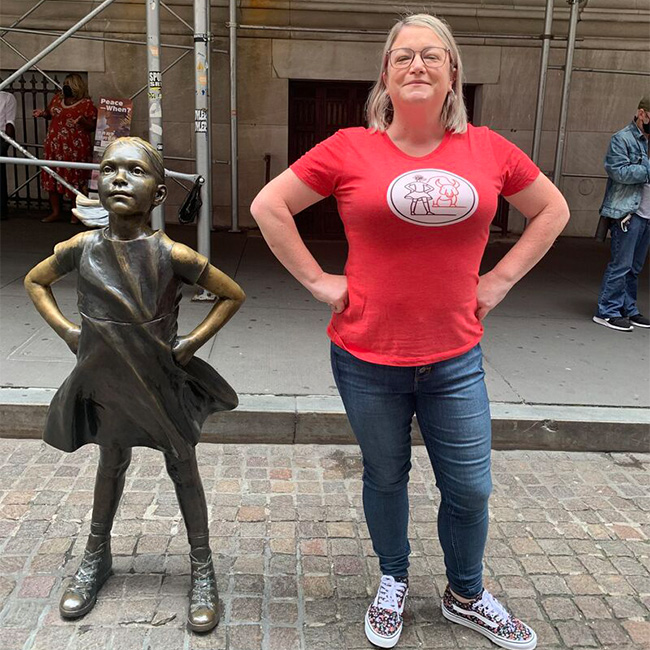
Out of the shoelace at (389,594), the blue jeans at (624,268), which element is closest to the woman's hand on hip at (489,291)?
the shoelace at (389,594)

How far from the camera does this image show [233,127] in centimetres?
984

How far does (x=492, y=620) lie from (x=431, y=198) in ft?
5.14

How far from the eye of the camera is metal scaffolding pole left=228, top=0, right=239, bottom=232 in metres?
9.38

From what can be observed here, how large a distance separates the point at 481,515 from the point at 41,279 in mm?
1739

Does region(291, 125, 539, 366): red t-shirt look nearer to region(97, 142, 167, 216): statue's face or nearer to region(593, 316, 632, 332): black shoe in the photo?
region(97, 142, 167, 216): statue's face

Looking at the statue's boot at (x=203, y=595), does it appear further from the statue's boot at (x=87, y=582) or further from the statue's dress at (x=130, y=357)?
the statue's dress at (x=130, y=357)

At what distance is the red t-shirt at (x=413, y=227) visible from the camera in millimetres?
2111

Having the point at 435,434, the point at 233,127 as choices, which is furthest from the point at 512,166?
the point at 233,127

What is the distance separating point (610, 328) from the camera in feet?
20.4

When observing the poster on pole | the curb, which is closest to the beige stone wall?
the poster on pole

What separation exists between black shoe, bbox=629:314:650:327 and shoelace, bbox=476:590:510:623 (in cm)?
445

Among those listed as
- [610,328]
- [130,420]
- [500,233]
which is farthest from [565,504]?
[500,233]

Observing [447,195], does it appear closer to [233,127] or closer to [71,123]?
[233,127]

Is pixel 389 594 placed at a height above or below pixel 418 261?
below
